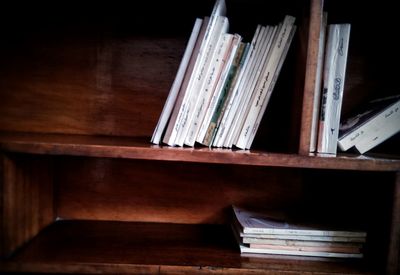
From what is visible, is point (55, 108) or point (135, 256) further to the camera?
point (55, 108)

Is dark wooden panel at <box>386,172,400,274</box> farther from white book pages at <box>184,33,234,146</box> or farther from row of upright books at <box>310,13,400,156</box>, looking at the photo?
white book pages at <box>184,33,234,146</box>

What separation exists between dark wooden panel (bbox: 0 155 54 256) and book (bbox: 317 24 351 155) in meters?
0.73

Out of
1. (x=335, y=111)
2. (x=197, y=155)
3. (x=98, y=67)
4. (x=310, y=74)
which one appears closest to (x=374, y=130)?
(x=335, y=111)

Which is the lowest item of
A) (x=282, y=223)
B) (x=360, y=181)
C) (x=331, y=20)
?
(x=282, y=223)

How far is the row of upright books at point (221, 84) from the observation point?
2.32 ft

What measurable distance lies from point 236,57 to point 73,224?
701 millimetres

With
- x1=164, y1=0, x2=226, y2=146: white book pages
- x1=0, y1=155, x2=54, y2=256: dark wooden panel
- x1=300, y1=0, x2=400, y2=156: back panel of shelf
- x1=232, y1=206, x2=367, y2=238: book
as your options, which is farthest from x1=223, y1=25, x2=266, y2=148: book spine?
x1=0, y1=155, x2=54, y2=256: dark wooden panel

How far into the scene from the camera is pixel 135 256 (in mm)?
705

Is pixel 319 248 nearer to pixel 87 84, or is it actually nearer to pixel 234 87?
pixel 234 87

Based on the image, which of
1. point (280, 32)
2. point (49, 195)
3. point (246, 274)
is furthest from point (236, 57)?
point (49, 195)

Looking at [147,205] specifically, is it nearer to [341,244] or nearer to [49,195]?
[49,195]

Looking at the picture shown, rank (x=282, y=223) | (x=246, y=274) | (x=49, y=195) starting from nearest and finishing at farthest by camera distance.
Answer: (x=246, y=274)
(x=282, y=223)
(x=49, y=195)

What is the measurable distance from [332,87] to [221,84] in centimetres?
27

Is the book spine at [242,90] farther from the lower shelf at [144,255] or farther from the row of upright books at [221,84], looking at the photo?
the lower shelf at [144,255]
